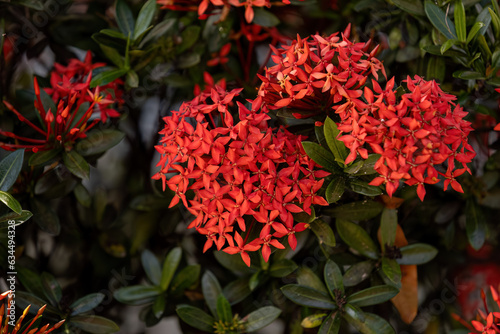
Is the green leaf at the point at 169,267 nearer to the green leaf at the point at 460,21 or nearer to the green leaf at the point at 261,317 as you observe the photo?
the green leaf at the point at 261,317

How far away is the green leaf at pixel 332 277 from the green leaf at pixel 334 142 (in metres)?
0.24

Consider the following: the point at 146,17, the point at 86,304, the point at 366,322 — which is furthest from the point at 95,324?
the point at 146,17

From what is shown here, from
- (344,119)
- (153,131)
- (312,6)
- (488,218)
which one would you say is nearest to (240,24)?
(312,6)

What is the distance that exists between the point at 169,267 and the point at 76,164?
1.04ft

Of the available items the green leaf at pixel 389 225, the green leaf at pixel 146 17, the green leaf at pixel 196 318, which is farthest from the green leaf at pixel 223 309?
the green leaf at pixel 146 17

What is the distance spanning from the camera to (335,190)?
0.82 m

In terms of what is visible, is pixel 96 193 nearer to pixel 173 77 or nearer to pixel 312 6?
pixel 173 77

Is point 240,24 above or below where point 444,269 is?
above

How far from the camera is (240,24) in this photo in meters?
1.16

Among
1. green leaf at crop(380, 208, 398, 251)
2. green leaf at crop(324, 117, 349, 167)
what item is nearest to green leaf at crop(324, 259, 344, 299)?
green leaf at crop(380, 208, 398, 251)

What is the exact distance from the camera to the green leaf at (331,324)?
35.6 inches

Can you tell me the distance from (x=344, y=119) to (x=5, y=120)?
2.43ft

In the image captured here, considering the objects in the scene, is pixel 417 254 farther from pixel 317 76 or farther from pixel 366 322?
pixel 317 76

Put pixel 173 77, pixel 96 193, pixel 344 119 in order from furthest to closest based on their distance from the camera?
pixel 96 193
pixel 173 77
pixel 344 119
